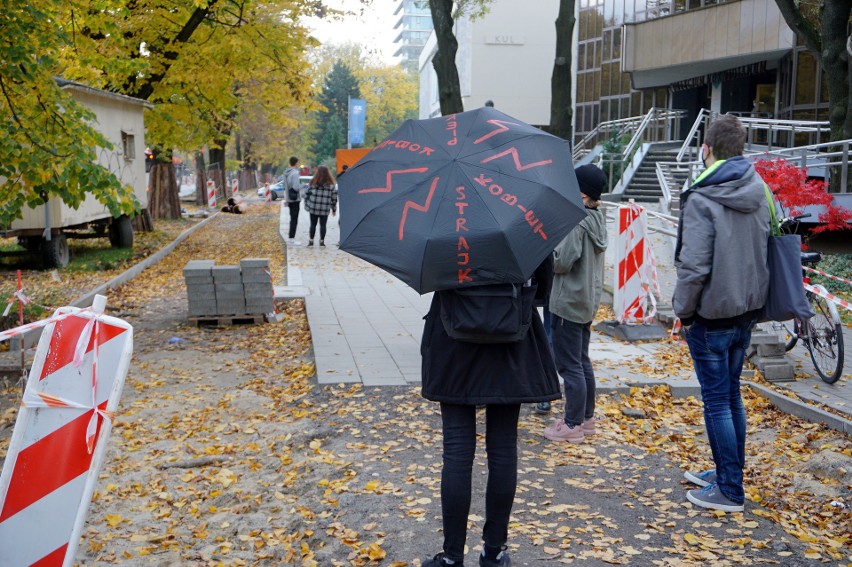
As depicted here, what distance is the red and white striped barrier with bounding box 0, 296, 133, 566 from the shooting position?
11.6 ft

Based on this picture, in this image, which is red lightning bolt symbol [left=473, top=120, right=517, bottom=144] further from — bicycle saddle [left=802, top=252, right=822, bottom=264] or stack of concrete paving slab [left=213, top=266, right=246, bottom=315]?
stack of concrete paving slab [left=213, top=266, right=246, bottom=315]

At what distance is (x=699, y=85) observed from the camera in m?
36.2

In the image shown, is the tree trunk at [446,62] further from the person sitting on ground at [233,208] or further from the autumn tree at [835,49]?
the person sitting on ground at [233,208]

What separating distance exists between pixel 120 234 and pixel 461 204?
1820cm

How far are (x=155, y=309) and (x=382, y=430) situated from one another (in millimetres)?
7490

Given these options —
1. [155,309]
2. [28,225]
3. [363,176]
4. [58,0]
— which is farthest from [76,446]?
[28,225]

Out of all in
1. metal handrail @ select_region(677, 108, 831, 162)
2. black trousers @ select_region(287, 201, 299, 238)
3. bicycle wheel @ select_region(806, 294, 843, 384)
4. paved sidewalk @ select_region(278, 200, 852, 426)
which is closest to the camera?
bicycle wheel @ select_region(806, 294, 843, 384)

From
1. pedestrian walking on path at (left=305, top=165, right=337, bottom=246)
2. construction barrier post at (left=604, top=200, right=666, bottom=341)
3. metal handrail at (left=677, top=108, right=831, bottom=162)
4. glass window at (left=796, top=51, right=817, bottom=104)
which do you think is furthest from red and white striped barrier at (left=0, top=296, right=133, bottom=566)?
glass window at (left=796, top=51, right=817, bottom=104)

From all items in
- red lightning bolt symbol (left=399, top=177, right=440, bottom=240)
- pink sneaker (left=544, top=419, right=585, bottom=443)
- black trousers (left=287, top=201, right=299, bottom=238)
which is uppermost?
red lightning bolt symbol (left=399, top=177, right=440, bottom=240)

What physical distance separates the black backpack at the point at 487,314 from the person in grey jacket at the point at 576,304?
230cm

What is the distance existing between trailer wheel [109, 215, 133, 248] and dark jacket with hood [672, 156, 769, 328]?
57.8 ft

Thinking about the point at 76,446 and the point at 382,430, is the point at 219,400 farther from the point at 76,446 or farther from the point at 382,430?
the point at 76,446

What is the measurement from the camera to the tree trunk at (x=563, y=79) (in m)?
16.2

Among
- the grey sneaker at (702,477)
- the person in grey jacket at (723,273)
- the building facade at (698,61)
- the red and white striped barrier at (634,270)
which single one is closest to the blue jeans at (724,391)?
the person in grey jacket at (723,273)
